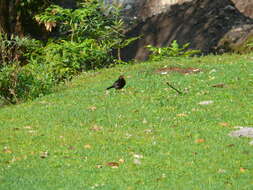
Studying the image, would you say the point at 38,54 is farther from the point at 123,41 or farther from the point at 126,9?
the point at 126,9

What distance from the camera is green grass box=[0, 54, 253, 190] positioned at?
844 cm

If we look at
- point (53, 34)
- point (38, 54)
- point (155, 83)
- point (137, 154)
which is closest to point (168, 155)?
point (137, 154)

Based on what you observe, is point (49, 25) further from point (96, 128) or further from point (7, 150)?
point (7, 150)

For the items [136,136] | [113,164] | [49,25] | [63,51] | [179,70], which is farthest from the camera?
[49,25]

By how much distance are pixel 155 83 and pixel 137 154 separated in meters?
5.81

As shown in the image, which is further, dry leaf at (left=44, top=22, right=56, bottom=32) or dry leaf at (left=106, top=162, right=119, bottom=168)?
dry leaf at (left=44, top=22, right=56, bottom=32)

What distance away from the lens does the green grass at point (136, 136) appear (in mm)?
8438

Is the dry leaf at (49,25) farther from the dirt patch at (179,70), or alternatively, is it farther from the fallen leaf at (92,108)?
the fallen leaf at (92,108)

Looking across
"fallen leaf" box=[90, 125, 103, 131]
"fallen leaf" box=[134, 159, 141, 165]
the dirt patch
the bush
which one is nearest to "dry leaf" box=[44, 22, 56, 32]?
the bush

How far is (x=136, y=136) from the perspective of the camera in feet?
34.6

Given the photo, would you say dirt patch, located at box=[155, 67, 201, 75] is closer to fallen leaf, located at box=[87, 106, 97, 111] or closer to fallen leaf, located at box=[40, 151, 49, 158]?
fallen leaf, located at box=[87, 106, 97, 111]

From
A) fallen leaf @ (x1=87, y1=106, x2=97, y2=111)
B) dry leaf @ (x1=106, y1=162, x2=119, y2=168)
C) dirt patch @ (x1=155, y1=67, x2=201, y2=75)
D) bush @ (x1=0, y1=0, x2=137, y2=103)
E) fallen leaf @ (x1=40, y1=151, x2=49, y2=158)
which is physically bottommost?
fallen leaf @ (x1=87, y1=106, x2=97, y2=111)

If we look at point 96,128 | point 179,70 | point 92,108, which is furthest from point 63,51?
point 96,128

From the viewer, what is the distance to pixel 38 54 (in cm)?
2023
